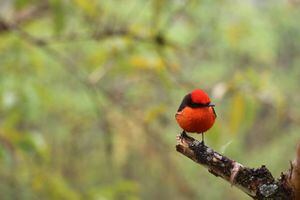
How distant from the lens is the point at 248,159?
26.2ft

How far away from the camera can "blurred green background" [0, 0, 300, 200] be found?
2.80 meters

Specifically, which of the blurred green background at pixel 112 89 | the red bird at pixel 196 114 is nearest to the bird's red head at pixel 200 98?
the red bird at pixel 196 114

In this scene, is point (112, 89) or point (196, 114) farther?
point (112, 89)

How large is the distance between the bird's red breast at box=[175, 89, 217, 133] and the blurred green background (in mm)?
91

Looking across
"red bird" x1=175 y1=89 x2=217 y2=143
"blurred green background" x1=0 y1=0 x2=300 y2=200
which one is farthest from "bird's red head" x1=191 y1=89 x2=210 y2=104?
"blurred green background" x1=0 y1=0 x2=300 y2=200

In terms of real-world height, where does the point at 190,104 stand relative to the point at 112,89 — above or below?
below

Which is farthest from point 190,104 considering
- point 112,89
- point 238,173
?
point 112,89

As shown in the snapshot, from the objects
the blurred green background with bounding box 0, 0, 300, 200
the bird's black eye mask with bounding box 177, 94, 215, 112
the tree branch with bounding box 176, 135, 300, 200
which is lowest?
the tree branch with bounding box 176, 135, 300, 200

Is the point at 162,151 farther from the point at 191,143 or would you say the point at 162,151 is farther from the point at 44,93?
the point at 191,143

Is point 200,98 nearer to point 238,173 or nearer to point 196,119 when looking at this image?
point 196,119

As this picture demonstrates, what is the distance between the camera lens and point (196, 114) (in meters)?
0.93

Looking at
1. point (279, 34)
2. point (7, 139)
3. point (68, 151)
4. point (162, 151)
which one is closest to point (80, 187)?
point (68, 151)

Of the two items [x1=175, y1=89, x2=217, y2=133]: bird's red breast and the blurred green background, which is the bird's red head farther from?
the blurred green background

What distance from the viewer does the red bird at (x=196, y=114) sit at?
3.02ft
